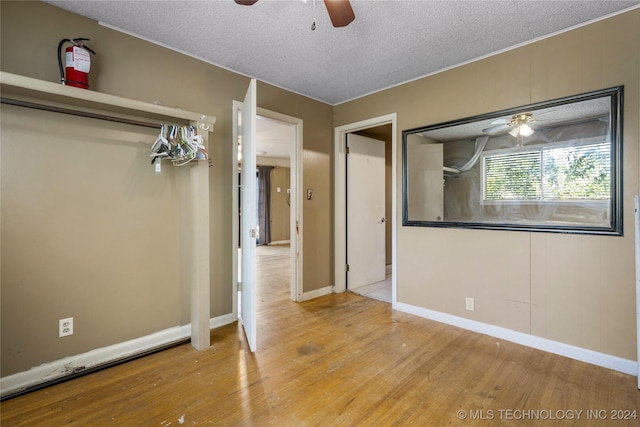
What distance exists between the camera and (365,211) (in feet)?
13.8

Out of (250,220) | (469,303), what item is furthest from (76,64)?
(469,303)

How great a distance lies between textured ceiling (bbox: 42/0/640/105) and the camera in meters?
2.00

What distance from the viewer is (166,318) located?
2508 mm

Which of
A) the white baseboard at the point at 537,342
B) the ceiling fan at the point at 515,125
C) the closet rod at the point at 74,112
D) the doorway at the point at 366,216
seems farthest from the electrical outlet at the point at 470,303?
the closet rod at the point at 74,112

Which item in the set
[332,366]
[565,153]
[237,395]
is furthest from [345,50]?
[237,395]

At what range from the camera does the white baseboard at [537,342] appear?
2.06m

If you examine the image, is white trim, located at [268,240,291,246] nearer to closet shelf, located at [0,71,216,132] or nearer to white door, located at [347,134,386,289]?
white door, located at [347,134,386,289]

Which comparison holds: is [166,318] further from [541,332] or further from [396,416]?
[541,332]

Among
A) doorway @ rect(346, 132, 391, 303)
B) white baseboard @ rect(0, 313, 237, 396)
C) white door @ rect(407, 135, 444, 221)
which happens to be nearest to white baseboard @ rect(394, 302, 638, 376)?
doorway @ rect(346, 132, 391, 303)

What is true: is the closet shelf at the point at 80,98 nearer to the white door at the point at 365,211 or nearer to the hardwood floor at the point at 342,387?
the hardwood floor at the point at 342,387

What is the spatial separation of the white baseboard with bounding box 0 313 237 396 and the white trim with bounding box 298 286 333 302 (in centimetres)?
141

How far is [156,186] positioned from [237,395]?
1.72 meters

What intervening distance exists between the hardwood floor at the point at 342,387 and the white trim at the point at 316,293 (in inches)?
37.6

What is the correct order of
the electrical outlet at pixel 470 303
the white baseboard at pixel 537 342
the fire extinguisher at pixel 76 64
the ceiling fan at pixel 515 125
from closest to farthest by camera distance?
the fire extinguisher at pixel 76 64 → the white baseboard at pixel 537 342 → the ceiling fan at pixel 515 125 → the electrical outlet at pixel 470 303
